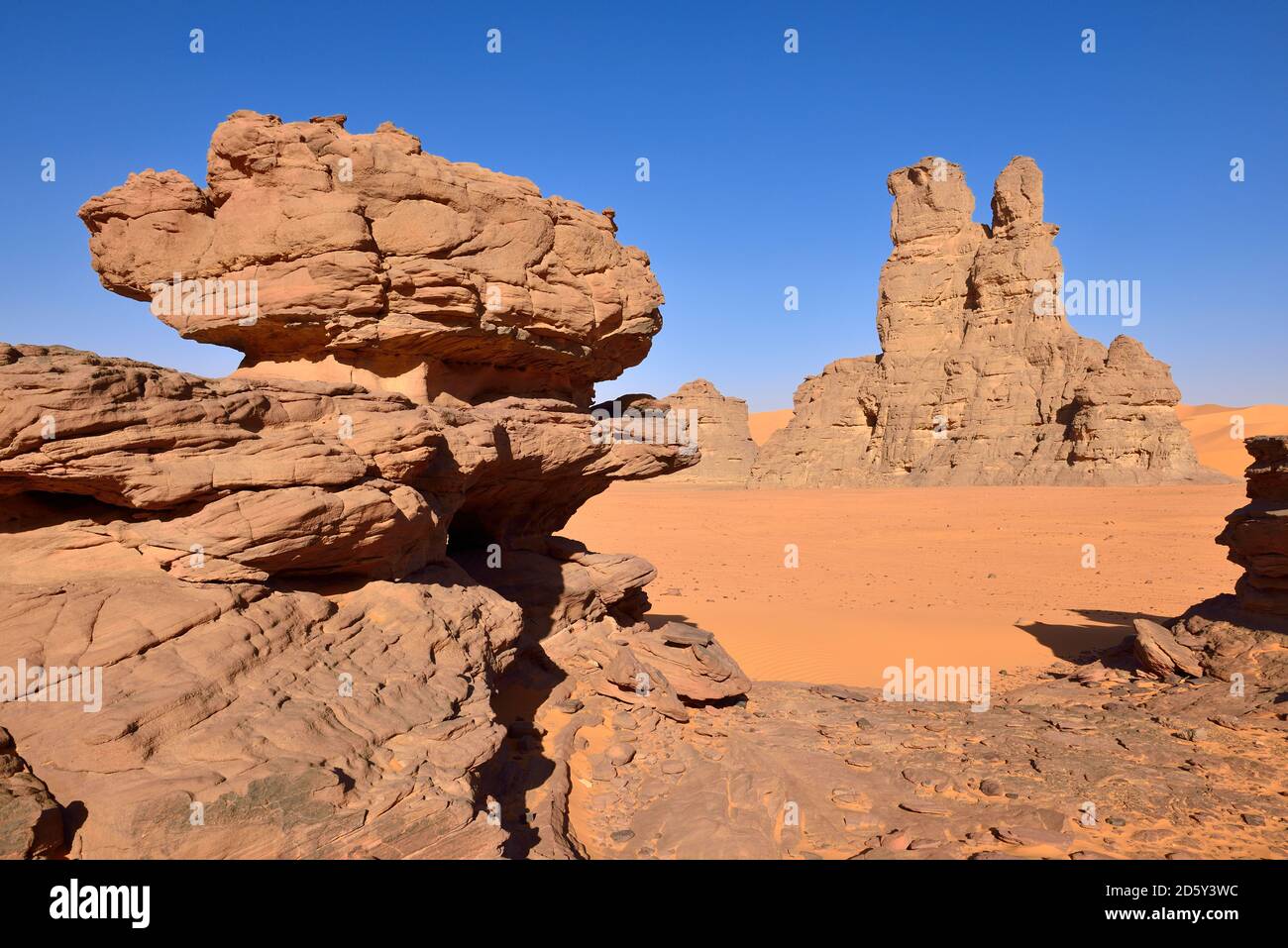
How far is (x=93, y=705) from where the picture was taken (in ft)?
14.2

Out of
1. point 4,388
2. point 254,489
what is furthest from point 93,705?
point 4,388

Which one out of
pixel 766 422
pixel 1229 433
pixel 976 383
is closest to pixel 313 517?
pixel 976 383

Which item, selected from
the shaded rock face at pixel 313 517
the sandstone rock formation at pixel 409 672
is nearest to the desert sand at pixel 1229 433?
the sandstone rock formation at pixel 409 672

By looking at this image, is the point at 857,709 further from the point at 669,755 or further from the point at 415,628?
the point at 415,628

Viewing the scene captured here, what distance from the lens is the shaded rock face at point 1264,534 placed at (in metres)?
10.5

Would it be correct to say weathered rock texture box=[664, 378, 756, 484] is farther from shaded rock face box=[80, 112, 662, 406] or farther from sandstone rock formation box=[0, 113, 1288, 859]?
shaded rock face box=[80, 112, 662, 406]

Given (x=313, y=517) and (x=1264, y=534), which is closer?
(x=313, y=517)

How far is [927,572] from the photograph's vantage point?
22078 mm

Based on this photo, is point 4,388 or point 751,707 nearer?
point 4,388

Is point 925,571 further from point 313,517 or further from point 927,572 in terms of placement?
point 313,517

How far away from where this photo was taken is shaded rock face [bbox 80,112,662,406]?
7.77m

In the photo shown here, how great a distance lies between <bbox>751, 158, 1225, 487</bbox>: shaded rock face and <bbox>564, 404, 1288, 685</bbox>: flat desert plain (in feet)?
14.2

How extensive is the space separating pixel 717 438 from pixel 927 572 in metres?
42.4
